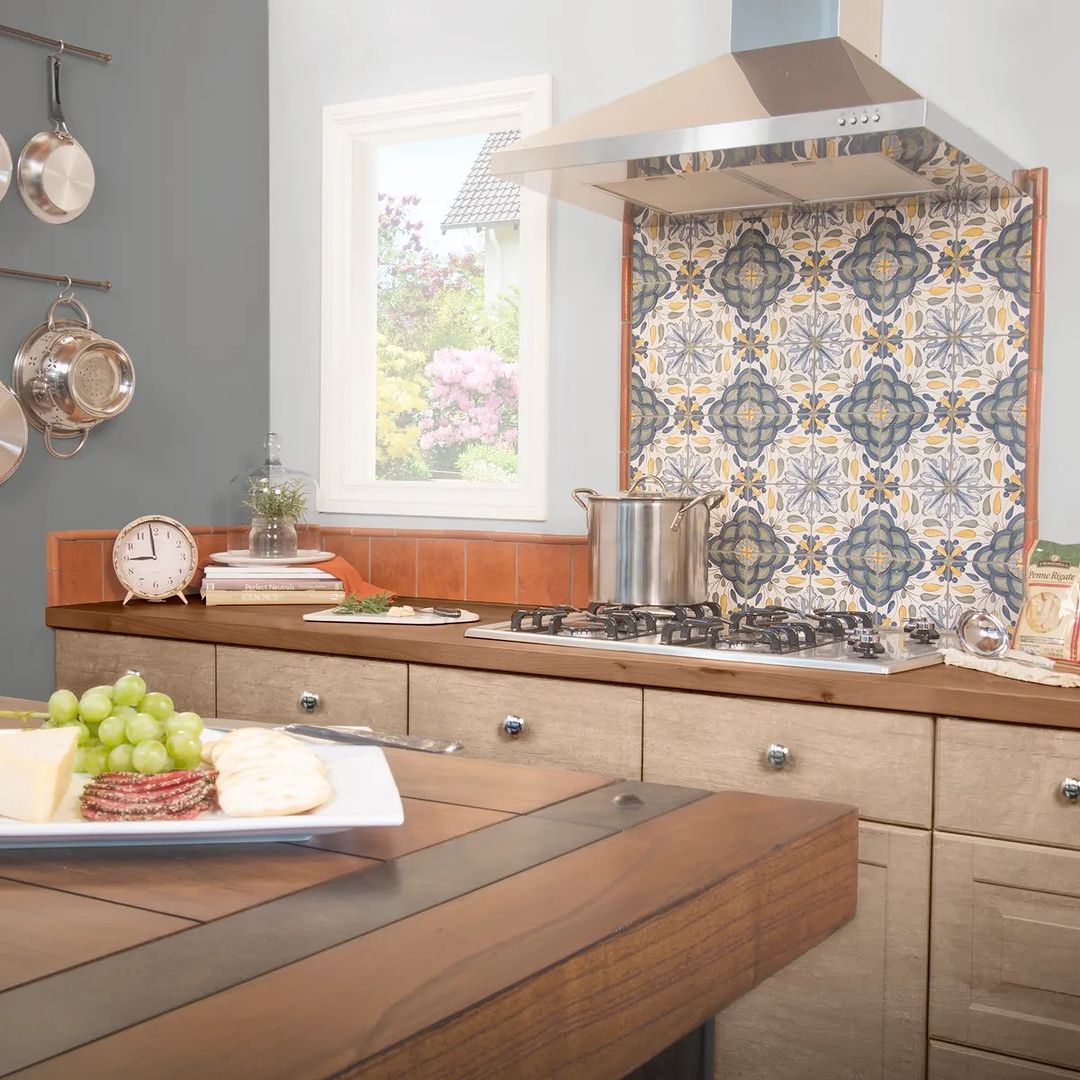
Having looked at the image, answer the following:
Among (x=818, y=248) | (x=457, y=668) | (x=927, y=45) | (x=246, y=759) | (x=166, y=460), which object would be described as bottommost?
(x=457, y=668)

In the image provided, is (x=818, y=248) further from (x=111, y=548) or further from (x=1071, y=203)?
(x=111, y=548)

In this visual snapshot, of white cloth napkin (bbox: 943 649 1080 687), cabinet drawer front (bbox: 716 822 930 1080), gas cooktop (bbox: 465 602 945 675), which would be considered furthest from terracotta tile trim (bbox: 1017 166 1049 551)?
cabinet drawer front (bbox: 716 822 930 1080)

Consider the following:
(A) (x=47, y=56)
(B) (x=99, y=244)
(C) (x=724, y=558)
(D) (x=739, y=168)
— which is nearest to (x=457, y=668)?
(C) (x=724, y=558)

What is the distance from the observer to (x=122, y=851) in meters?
0.99

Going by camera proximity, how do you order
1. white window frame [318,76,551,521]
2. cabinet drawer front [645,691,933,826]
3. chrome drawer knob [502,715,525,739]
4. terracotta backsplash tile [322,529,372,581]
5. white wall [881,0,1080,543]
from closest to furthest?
cabinet drawer front [645,691,933,826], chrome drawer knob [502,715,525,739], white wall [881,0,1080,543], white window frame [318,76,551,521], terracotta backsplash tile [322,529,372,581]

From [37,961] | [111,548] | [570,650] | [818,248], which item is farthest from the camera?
[111,548]

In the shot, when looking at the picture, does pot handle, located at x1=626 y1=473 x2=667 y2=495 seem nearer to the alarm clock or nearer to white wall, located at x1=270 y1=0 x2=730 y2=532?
white wall, located at x1=270 y1=0 x2=730 y2=532

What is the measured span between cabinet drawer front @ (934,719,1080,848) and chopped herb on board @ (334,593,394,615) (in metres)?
1.28

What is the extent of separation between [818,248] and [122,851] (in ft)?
7.56

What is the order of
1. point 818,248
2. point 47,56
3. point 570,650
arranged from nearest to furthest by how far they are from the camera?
point 570,650
point 818,248
point 47,56

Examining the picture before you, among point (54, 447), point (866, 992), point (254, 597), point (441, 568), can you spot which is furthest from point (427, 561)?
point (866, 992)

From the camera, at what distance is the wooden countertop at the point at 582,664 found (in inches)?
82.0

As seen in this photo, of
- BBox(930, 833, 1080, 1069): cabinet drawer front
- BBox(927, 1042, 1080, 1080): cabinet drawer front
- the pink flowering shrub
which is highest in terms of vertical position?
the pink flowering shrub

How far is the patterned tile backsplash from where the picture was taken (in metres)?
2.74
